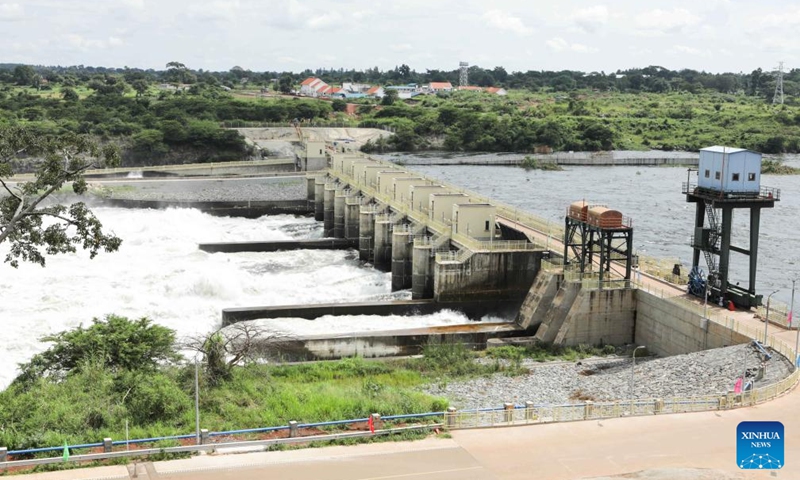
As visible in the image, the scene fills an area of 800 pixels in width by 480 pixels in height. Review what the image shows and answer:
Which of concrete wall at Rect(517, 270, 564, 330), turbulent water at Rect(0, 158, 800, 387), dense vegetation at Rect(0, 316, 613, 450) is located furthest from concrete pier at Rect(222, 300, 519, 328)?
dense vegetation at Rect(0, 316, 613, 450)

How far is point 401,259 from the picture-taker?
57781 mm

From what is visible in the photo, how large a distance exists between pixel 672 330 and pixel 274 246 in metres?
34.8

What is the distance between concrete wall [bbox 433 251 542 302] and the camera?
50.8m

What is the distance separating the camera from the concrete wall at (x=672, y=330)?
1506 inches

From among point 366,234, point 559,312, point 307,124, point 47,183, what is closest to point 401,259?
point 366,234

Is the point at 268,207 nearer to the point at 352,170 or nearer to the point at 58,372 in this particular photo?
the point at 352,170

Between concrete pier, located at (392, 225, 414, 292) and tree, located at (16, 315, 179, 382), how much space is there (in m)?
25.0

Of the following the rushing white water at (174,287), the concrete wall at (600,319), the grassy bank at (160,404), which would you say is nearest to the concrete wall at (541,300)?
the concrete wall at (600,319)

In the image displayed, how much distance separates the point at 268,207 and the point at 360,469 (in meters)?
65.2

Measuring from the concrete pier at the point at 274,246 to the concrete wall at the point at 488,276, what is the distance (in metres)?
20.2

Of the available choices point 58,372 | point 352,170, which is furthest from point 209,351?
point 352,170

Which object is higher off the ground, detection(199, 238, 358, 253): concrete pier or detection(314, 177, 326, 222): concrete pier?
detection(314, 177, 326, 222): concrete pier

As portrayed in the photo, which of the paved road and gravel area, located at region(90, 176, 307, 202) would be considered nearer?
the paved road

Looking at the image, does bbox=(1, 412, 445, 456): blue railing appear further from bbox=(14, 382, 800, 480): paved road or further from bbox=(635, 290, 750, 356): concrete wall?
bbox=(635, 290, 750, 356): concrete wall
